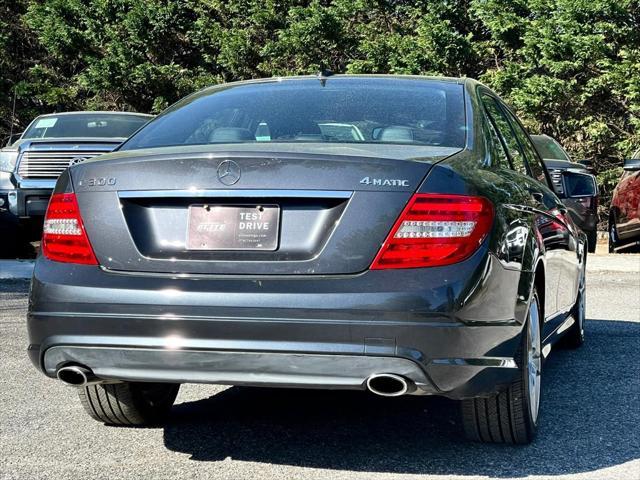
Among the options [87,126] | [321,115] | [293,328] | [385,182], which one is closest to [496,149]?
[321,115]

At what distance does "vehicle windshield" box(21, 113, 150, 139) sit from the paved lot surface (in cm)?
826

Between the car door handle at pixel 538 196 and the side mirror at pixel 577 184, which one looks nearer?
the car door handle at pixel 538 196

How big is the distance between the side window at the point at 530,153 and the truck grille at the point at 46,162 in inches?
295

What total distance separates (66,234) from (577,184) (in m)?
3.30

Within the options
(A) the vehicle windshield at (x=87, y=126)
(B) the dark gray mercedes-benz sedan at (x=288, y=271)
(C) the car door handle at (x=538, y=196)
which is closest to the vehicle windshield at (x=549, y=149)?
(A) the vehicle windshield at (x=87, y=126)

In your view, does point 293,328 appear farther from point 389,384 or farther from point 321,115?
point 321,115

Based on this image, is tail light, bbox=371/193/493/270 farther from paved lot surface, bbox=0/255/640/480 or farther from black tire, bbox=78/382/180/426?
black tire, bbox=78/382/180/426

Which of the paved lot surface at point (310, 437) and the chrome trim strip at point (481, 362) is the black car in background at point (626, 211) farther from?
the chrome trim strip at point (481, 362)

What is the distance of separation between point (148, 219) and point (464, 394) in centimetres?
133

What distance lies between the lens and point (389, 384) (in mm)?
3867

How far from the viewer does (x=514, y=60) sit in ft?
72.7

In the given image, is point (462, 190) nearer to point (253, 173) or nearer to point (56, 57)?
point (253, 173)

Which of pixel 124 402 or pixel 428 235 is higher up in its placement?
pixel 428 235

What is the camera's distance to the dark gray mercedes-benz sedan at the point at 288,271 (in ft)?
12.4
